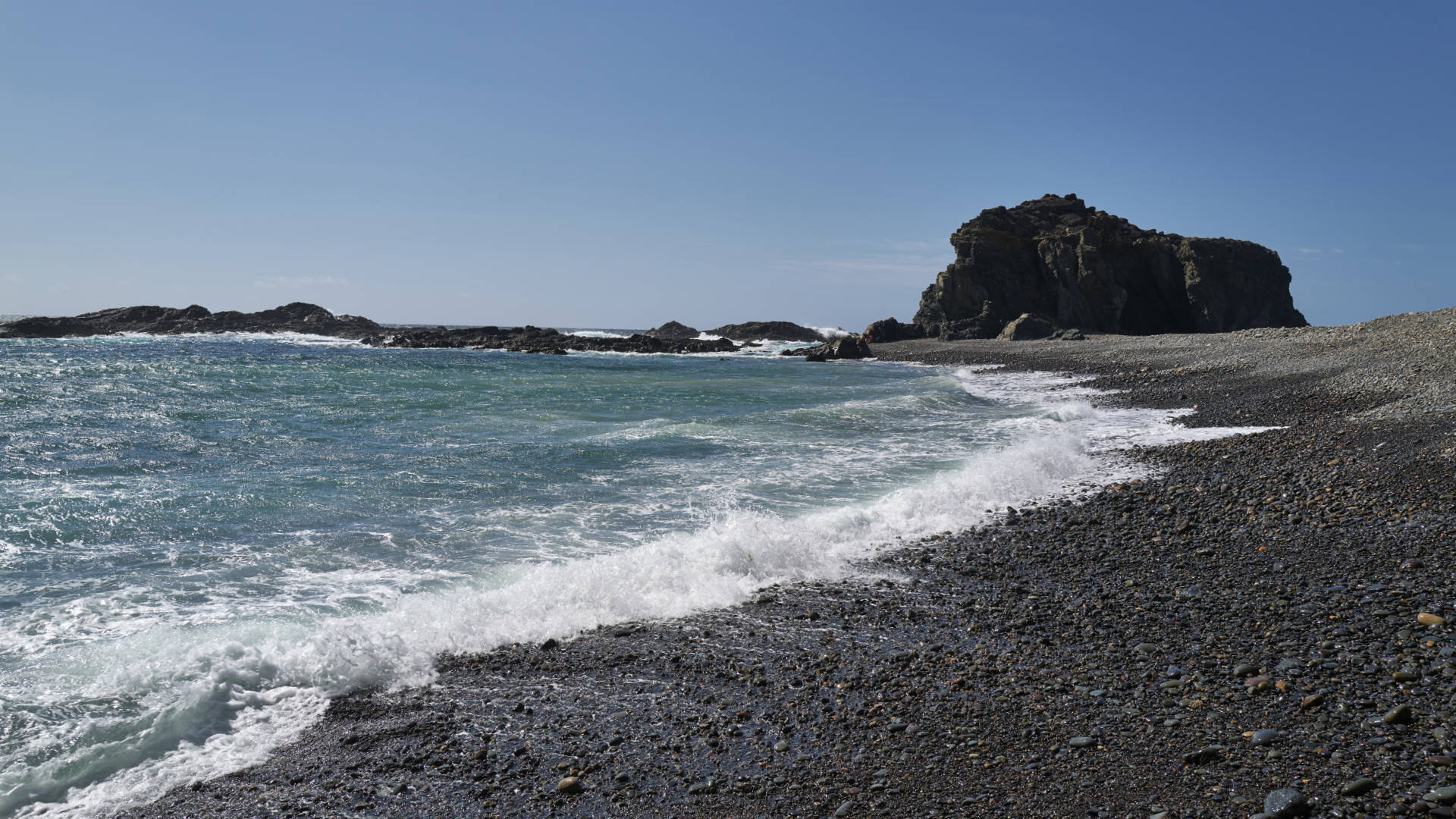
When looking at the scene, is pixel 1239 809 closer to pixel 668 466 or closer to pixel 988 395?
pixel 668 466

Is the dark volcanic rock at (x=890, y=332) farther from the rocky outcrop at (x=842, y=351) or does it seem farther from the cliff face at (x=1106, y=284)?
the rocky outcrop at (x=842, y=351)

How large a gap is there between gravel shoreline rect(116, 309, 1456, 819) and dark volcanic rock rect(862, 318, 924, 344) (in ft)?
194

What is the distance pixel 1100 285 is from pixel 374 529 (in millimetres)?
63778

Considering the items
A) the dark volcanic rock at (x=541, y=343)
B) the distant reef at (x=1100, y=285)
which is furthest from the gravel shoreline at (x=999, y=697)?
the distant reef at (x=1100, y=285)

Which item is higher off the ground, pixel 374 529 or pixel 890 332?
pixel 890 332

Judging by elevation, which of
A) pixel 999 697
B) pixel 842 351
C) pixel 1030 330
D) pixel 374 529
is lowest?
pixel 374 529

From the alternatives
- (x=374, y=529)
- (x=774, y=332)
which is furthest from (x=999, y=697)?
(x=774, y=332)

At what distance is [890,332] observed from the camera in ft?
220

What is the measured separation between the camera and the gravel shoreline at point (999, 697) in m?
3.70

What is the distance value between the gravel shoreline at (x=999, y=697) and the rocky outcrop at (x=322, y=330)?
56.4 m

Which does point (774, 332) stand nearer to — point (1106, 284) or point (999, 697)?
point (1106, 284)

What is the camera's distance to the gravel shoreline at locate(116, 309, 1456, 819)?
145 inches

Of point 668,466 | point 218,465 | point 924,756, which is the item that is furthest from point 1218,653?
point 218,465

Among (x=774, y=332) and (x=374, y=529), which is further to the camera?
(x=774, y=332)
